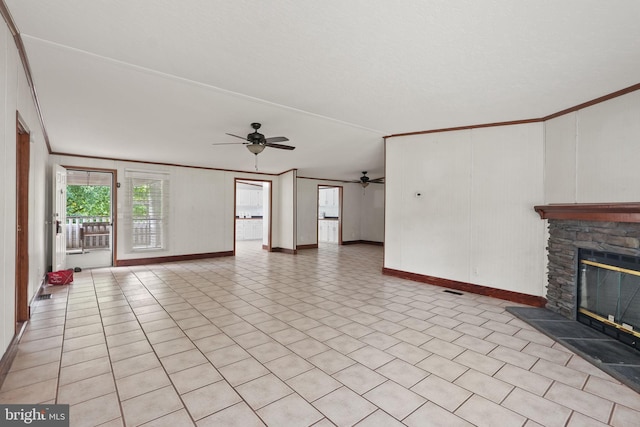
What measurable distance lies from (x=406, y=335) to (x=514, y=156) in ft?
9.81

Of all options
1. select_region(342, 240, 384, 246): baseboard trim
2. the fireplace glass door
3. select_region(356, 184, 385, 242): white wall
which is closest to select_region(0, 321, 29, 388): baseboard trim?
the fireplace glass door

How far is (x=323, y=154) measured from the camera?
647 centimetres

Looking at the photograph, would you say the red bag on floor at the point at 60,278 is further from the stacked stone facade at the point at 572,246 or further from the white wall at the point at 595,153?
the white wall at the point at 595,153

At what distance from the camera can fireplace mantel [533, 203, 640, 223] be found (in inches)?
108

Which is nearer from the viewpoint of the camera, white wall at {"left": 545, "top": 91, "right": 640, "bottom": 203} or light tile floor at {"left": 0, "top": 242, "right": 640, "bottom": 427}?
light tile floor at {"left": 0, "top": 242, "right": 640, "bottom": 427}

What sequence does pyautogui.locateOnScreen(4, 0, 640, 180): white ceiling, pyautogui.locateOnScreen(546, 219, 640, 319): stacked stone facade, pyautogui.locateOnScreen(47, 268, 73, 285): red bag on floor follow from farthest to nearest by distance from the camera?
pyautogui.locateOnScreen(47, 268, 73, 285): red bag on floor < pyautogui.locateOnScreen(546, 219, 640, 319): stacked stone facade < pyautogui.locateOnScreen(4, 0, 640, 180): white ceiling

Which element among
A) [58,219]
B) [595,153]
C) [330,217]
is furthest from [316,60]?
[330,217]

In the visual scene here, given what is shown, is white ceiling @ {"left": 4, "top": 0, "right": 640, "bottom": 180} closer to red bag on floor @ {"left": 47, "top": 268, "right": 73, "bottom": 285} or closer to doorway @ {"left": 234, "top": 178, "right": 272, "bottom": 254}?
red bag on floor @ {"left": 47, "top": 268, "right": 73, "bottom": 285}

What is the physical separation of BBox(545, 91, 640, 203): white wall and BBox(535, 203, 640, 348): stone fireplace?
0.80 ft

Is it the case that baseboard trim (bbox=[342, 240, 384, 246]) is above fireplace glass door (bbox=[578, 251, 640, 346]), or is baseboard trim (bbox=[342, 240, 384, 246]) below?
below

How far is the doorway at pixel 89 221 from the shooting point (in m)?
6.37

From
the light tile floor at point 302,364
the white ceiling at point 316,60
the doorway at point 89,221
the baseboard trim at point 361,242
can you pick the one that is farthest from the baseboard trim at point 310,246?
the white ceiling at point 316,60

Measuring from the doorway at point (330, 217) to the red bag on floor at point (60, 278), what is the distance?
7.02 metres

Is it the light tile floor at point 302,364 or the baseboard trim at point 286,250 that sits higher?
the baseboard trim at point 286,250
